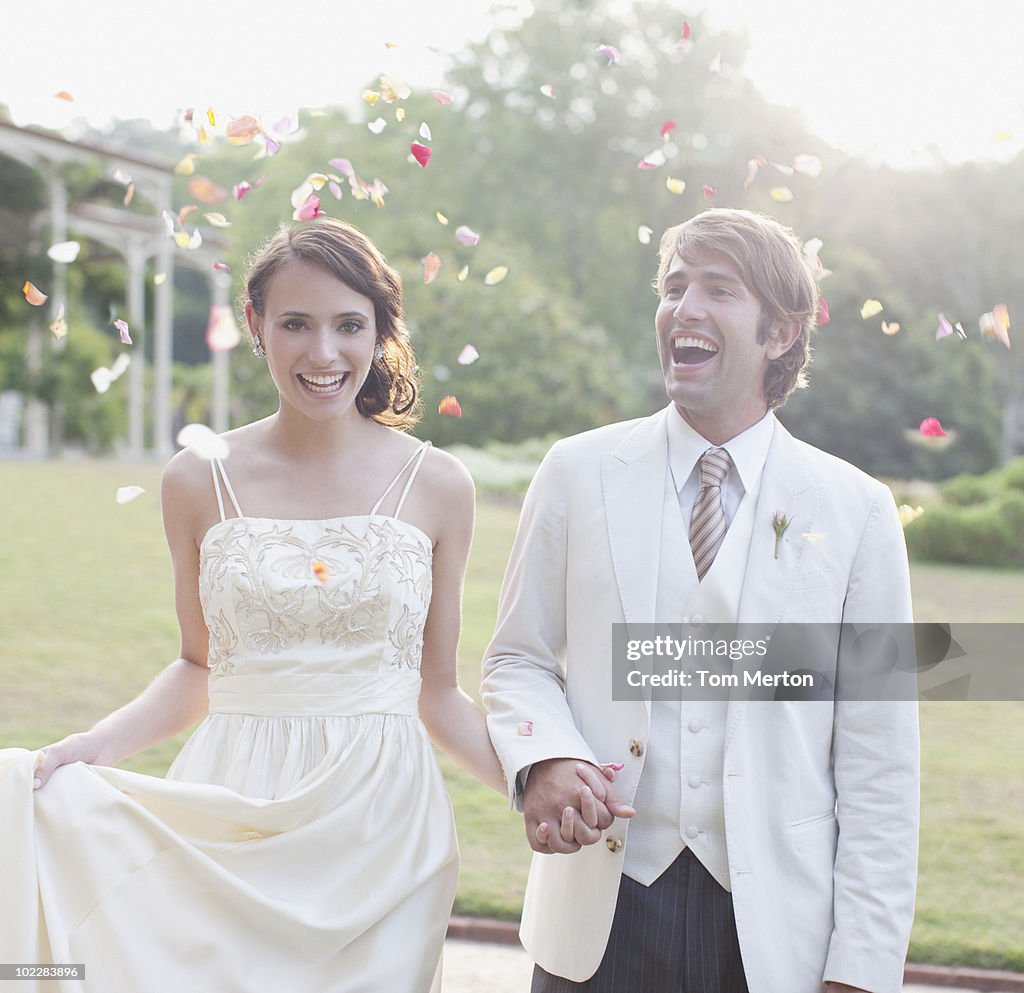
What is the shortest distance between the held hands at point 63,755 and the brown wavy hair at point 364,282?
3.47ft

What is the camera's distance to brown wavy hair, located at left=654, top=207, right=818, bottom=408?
8.88ft

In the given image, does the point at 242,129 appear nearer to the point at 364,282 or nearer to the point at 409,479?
the point at 364,282

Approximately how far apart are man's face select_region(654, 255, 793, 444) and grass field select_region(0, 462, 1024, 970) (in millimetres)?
3367

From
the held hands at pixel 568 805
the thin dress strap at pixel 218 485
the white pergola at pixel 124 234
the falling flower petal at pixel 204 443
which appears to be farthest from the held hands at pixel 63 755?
the white pergola at pixel 124 234

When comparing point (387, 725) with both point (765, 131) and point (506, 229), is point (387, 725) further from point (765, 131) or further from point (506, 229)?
point (506, 229)

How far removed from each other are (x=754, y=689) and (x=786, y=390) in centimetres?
71

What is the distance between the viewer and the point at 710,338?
2.68m

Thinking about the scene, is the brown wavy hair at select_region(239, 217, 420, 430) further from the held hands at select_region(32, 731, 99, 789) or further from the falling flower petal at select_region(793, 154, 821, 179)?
the falling flower petal at select_region(793, 154, 821, 179)

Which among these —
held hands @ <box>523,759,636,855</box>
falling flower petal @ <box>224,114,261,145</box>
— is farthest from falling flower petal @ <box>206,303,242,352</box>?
held hands @ <box>523,759,636,855</box>

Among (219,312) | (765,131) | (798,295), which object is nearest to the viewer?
(798,295)

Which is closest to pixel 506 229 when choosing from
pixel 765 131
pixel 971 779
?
pixel 765 131

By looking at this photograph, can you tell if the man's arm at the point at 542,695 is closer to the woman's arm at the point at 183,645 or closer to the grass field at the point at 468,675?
the woman's arm at the point at 183,645

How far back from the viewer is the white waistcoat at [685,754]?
102 inches

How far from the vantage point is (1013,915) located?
561cm
